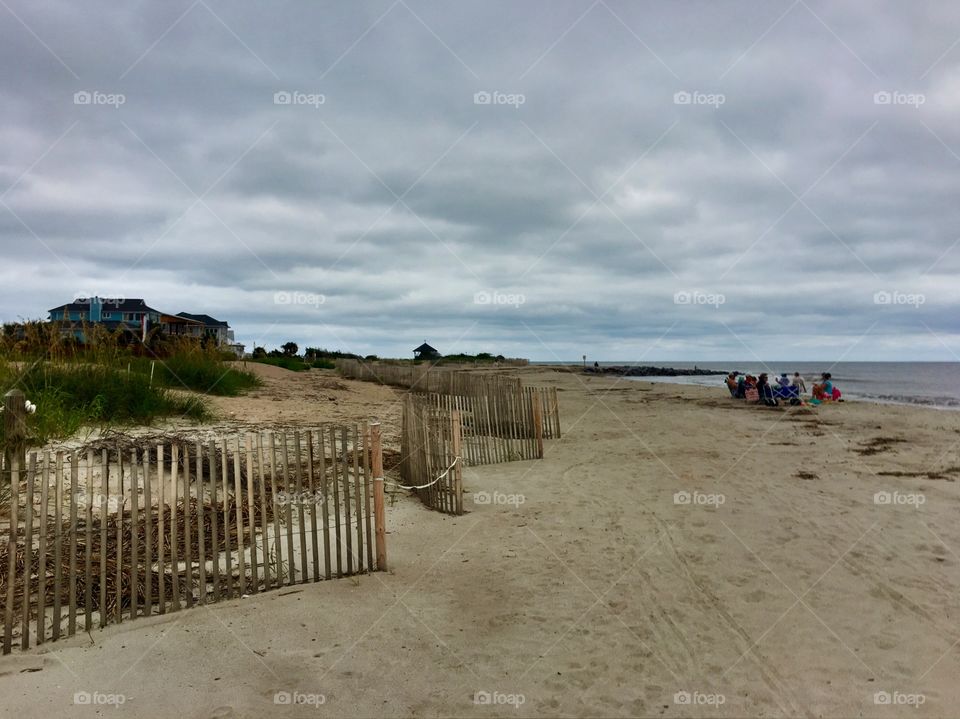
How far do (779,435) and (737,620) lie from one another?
1149 centimetres

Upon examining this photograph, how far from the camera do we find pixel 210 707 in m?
3.63

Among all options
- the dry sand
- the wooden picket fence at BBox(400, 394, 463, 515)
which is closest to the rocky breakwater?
the wooden picket fence at BBox(400, 394, 463, 515)

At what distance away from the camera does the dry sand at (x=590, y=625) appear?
379 cm

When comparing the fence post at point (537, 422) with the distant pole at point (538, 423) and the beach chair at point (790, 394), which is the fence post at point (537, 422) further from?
the beach chair at point (790, 394)

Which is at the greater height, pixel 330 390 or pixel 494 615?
pixel 330 390

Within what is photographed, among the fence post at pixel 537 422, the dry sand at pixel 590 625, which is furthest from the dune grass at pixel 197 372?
the dry sand at pixel 590 625

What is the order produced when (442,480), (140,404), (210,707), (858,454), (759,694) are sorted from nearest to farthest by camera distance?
1. (210,707)
2. (759,694)
3. (442,480)
4. (140,404)
5. (858,454)

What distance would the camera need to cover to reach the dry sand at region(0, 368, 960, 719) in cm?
379

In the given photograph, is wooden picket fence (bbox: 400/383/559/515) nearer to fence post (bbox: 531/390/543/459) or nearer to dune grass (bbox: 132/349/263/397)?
fence post (bbox: 531/390/543/459)

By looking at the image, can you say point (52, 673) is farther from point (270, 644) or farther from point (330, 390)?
point (330, 390)

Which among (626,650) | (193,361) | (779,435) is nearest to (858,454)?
(779,435)

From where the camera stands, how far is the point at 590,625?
15.7 feet

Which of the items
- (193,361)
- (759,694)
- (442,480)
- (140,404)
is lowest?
(759,694)

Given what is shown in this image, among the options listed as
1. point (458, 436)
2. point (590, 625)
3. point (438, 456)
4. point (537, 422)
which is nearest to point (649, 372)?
point (537, 422)
